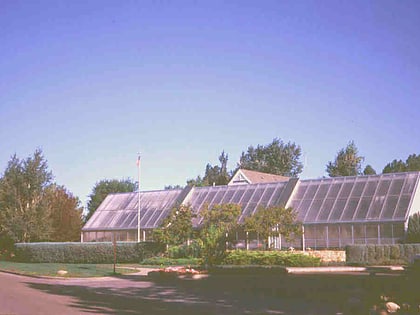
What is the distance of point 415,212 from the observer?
44.1 metres

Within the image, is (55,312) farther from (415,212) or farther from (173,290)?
(415,212)

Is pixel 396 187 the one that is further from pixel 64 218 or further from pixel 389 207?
pixel 64 218

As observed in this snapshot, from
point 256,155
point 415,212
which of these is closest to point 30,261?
point 415,212

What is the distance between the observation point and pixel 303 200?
4928 cm

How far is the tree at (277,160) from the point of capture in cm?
11050

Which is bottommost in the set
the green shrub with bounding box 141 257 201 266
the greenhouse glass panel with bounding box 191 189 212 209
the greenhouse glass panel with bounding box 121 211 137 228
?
the green shrub with bounding box 141 257 201 266

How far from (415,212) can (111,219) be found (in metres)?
29.5

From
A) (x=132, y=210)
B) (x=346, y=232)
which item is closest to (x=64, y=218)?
(x=132, y=210)

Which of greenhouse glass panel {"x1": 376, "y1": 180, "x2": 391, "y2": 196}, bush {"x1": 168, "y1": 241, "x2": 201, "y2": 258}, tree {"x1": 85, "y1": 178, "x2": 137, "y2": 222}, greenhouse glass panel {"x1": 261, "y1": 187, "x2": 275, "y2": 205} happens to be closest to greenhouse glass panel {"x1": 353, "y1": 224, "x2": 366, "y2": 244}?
greenhouse glass panel {"x1": 376, "y1": 180, "x2": 391, "y2": 196}

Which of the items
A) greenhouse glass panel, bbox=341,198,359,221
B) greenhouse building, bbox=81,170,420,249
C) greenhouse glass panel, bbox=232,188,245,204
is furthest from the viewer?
greenhouse glass panel, bbox=232,188,245,204

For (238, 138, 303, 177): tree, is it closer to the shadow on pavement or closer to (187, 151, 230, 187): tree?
(187, 151, 230, 187): tree

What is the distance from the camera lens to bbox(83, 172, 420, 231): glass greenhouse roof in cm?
4481

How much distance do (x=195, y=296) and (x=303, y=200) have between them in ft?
96.9

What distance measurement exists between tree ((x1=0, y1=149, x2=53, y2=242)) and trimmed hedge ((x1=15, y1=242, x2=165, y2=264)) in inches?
79.1
